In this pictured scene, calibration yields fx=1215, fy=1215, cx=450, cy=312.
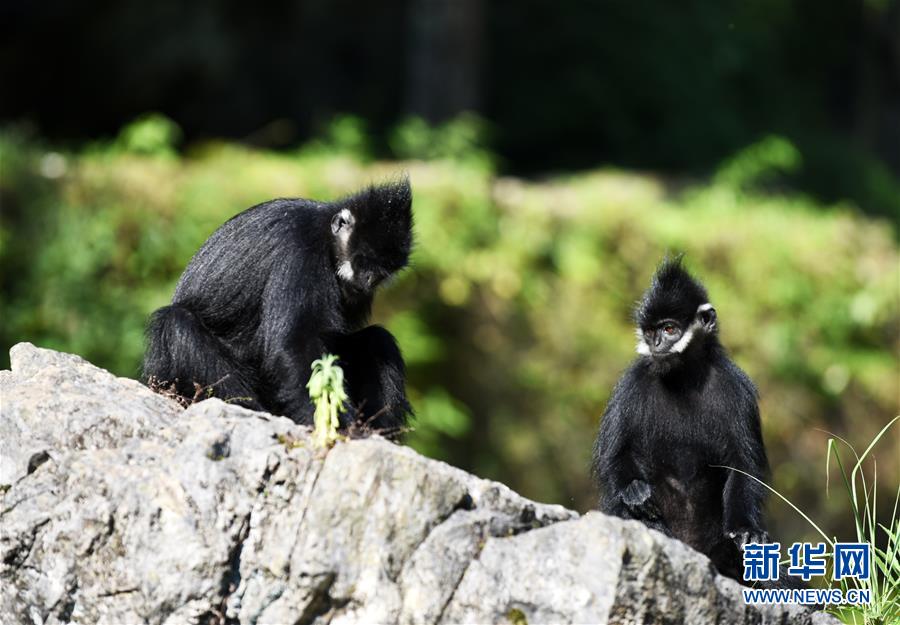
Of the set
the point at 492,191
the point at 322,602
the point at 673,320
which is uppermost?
the point at 492,191

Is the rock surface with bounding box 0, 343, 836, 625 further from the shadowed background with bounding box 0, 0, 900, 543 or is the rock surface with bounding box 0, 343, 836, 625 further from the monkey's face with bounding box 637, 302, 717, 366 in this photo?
the shadowed background with bounding box 0, 0, 900, 543

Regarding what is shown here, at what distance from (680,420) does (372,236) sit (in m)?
1.96

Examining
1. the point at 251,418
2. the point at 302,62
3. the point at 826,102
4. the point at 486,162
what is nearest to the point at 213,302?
the point at 251,418

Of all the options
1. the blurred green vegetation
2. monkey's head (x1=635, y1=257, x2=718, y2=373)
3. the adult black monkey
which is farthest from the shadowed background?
monkey's head (x1=635, y1=257, x2=718, y2=373)

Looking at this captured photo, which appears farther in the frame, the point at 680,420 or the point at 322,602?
the point at 680,420

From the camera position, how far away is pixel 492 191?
45.0 feet

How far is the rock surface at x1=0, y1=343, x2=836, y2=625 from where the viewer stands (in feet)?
14.9

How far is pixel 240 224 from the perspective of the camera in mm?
6812

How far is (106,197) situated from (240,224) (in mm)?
5185

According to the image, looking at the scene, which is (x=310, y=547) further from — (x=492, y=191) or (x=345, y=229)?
(x=492, y=191)

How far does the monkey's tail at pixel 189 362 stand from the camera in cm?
638

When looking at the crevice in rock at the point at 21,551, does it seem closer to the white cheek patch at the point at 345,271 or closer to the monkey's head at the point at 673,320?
the white cheek patch at the point at 345,271

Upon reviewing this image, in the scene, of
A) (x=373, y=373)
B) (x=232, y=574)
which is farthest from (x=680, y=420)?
(x=232, y=574)

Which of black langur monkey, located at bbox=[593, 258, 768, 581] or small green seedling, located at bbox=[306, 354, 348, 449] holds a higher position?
black langur monkey, located at bbox=[593, 258, 768, 581]
